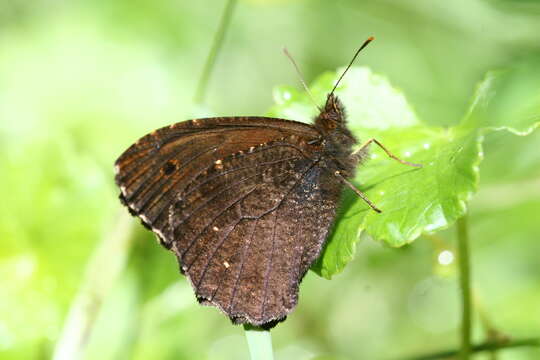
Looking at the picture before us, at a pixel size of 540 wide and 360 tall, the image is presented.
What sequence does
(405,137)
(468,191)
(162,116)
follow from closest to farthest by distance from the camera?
(468,191), (405,137), (162,116)

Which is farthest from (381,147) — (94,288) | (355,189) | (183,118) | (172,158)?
(94,288)

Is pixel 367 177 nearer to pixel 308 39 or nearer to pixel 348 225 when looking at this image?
pixel 348 225

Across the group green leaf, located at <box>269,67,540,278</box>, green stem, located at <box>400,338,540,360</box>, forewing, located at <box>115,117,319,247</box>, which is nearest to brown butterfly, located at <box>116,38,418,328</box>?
forewing, located at <box>115,117,319,247</box>

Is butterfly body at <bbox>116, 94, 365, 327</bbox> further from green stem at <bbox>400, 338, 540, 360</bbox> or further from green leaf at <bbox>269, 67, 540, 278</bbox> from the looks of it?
green stem at <bbox>400, 338, 540, 360</bbox>

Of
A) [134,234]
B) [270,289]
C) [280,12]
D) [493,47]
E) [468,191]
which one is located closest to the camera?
[468,191]

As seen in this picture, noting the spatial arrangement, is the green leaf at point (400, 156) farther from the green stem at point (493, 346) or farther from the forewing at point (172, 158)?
the green stem at point (493, 346)

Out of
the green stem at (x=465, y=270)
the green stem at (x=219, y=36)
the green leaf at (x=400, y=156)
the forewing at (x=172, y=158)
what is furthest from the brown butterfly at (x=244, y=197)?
the green stem at (x=219, y=36)

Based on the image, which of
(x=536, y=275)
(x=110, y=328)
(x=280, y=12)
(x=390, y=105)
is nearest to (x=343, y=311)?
(x=536, y=275)
